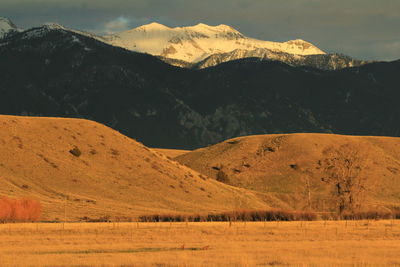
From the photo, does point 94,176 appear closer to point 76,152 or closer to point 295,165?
point 76,152

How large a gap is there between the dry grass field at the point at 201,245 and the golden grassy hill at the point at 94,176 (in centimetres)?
2683

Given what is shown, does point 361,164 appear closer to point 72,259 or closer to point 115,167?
point 115,167

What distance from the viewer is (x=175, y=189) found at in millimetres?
115125

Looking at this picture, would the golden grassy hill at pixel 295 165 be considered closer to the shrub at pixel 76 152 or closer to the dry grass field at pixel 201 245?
the shrub at pixel 76 152

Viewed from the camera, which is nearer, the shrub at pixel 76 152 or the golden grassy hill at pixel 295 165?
the shrub at pixel 76 152

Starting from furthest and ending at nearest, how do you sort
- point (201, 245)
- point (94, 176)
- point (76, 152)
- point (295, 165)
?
point (295, 165), point (76, 152), point (94, 176), point (201, 245)

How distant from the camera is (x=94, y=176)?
11244 cm

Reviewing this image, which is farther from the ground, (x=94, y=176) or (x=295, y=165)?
(x=94, y=176)

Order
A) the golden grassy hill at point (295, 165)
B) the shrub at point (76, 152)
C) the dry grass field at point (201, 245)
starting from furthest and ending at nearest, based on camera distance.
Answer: the golden grassy hill at point (295, 165) → the shrub at point (76, 152) → the dry grass field at point (201, 245)

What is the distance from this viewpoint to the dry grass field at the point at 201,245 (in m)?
38.0

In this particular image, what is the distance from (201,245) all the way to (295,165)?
369 ft

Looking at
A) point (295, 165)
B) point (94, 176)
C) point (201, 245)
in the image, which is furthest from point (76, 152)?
point (201, 245)

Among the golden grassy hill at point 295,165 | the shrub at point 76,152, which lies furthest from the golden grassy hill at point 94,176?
the golden grassy hill at point 295,165

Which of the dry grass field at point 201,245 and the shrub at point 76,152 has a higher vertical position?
the shrub at point 76,152
